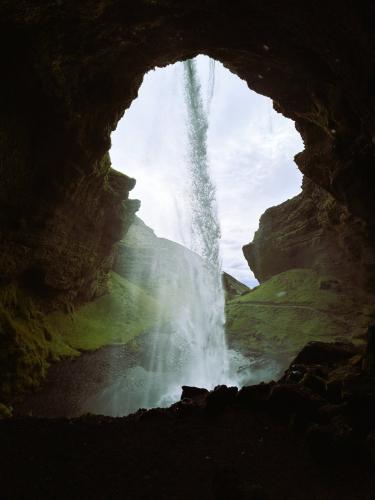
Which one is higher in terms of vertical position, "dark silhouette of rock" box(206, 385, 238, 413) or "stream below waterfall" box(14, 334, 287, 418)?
"dark silhouette of rock" box(206, 385, 238, 413)

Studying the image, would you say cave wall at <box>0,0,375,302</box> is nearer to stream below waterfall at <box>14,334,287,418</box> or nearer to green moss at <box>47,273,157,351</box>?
green moss at <box>47,273,157,351</box>

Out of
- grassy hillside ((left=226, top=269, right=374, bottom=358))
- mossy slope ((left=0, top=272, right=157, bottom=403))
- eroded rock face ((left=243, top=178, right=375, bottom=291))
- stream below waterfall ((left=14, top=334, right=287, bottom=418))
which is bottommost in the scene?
stream below waterfall ((left=14, top=334, right=287, bottom=418))

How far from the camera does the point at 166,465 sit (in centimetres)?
466

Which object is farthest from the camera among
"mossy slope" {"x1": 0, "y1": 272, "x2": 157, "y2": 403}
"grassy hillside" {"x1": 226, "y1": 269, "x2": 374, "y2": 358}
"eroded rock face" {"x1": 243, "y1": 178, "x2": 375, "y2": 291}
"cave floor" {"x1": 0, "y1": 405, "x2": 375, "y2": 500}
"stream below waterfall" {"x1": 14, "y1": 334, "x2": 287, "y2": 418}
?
"grassy hillside" {"x1": 226, "y1": 269, "x2": 374, "y2": 358}

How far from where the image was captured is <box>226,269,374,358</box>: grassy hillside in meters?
20.8

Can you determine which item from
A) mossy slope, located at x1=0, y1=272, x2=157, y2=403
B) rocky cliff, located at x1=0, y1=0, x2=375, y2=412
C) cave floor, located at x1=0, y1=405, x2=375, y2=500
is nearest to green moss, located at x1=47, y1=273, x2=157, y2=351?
mossy slope, located at x1=0, y1=272, x2=157, y2=403

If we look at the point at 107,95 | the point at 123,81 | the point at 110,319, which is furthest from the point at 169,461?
the point at 110,319

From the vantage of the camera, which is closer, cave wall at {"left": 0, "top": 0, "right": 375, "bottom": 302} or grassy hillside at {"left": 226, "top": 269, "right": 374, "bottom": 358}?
cave wall at {"left": 0, "top": 0, "right": 375, "bottom": 302}

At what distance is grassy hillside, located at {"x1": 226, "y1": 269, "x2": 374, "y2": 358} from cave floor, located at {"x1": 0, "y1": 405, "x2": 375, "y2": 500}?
1573 cm

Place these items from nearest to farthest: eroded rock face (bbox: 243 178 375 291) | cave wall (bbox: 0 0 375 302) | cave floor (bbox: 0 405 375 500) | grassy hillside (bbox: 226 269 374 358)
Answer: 1. cave floor (bbox: 0 405 375 500)
2. cave wall (bbox: 0 0 375 302)
3. eroded rock face (bbox: 243 178 375 291)
4. grassy hillside (bbox: 226 269 374 358)

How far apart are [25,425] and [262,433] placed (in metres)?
5.07

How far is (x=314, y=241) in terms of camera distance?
2825 centimetres

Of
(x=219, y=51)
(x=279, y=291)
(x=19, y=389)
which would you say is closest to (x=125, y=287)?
(x=279, y=291)

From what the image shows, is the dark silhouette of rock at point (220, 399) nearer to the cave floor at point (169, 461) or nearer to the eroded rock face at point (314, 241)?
the cave floor at point (169, 461)
